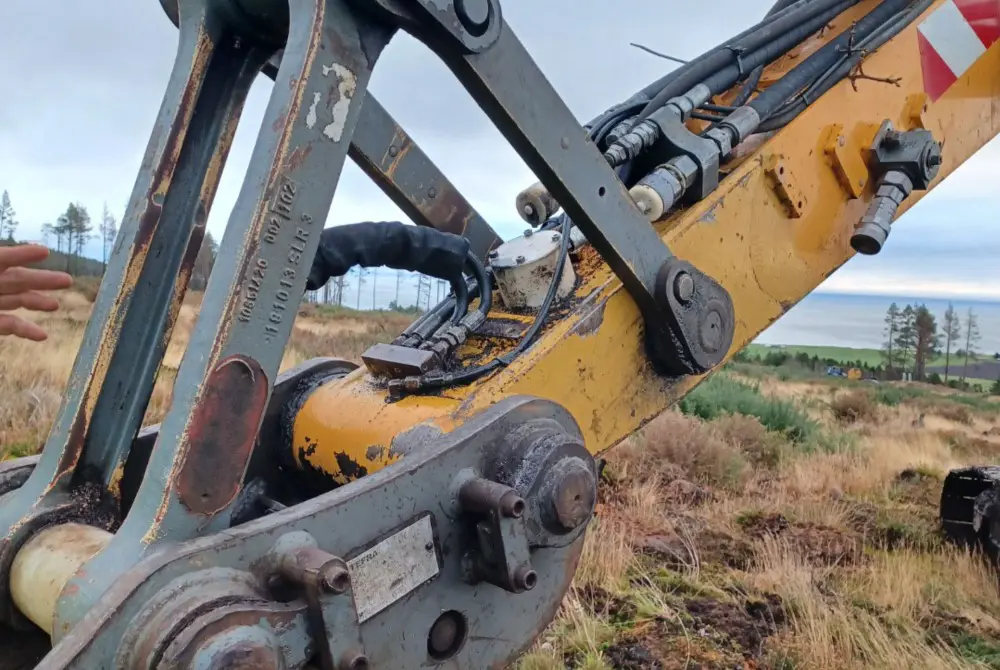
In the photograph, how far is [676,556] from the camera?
4.00 metres

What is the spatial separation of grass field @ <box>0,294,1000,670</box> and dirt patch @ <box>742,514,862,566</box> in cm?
1

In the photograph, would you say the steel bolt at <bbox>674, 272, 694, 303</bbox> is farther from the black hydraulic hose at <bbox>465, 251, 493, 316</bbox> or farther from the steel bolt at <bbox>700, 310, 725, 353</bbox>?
the black hydraulic hose at <bbox>465, 251, 493, 316</bbox>

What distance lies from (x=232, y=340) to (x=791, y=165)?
1.82 meters

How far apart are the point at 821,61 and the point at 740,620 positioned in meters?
2.13

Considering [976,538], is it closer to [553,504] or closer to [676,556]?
[676,556]

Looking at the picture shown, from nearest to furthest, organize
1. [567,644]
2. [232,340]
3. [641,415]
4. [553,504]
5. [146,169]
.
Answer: [232,340] < [553,504] < [146,169] < [641,415] < [567,644]

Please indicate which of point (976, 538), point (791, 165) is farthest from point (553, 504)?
point (976, 538)

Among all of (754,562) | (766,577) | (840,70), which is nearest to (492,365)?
(840,70)

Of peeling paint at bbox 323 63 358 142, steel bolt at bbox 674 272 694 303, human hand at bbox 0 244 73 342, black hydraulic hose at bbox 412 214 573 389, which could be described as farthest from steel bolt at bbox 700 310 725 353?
human hand at bbox 0 244 73 342

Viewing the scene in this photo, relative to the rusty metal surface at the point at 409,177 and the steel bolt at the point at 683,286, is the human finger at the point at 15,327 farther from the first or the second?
the steel bolt at the point at 683,286

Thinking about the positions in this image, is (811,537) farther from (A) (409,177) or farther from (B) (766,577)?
(A) (409,177)

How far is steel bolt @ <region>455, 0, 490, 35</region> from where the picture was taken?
166 cm

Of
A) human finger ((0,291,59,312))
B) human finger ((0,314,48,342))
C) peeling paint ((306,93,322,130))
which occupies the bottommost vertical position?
human finger ((0,314,48,342))

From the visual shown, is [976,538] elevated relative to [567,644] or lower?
elevated
